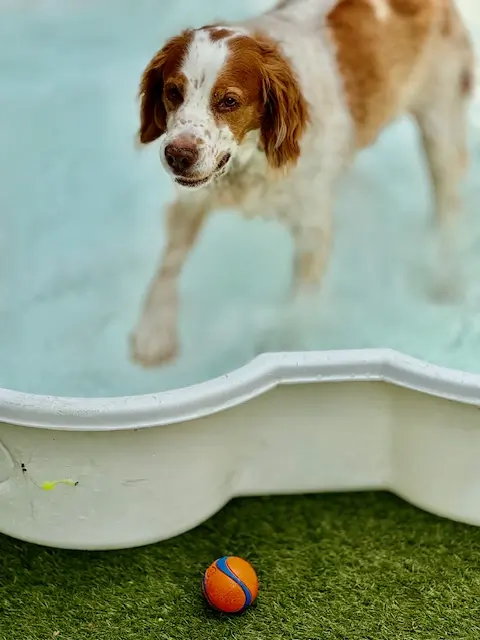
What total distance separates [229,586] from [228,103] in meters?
0.73

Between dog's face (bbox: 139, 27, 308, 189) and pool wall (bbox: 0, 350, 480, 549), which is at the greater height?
dog's face (bbox: 139, 27, 308, 189)

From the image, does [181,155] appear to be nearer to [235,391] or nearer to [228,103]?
[228,103]

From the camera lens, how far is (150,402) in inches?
49.9

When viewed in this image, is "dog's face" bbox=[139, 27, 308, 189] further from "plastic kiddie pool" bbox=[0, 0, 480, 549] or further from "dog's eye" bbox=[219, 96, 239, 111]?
"plastic kiddie pool" bbox=[0, 0, 480, 549]

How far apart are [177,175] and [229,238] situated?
0.62 metres

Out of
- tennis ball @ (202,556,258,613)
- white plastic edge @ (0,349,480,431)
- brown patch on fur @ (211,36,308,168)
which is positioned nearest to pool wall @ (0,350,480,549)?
white plastic edge @ (0,349,480,431)

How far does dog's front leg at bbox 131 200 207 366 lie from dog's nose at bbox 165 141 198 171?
11.9 inches

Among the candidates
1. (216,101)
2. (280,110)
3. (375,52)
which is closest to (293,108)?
(280,110)

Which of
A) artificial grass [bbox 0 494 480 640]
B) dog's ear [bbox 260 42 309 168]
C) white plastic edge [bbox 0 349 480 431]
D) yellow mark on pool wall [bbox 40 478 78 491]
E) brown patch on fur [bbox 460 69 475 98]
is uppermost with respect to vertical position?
brown patch on fur [bbox 460 69 475 98]

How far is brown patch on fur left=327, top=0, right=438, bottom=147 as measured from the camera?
156 cm

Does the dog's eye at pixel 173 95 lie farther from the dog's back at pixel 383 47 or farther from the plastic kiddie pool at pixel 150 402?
the plastic kiddie pool at pixel 150 402

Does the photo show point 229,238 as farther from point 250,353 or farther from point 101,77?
point 101,77

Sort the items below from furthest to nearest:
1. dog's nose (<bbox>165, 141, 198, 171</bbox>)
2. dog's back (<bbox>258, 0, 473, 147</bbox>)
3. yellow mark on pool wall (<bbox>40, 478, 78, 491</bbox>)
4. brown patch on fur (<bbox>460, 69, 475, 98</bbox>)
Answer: brown patch on fur (<bbox>460, 69, 475, 98</bbox>) < dog's back (<bbox>258, 0, 473, 147</bbox>) < yellow mark on pool wall (<bbox>40, 478, 78, 491</bbox>) < dog's nose (<bbox>165, 141, 198, 171</bbox>)

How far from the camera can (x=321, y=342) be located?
1.64m
